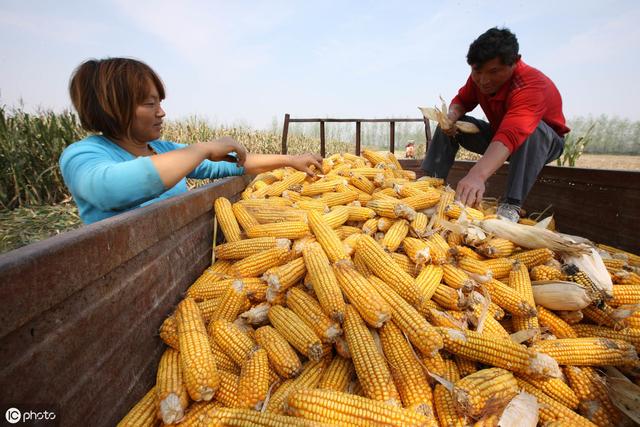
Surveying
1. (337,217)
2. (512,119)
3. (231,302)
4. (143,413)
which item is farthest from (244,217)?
(512,119)

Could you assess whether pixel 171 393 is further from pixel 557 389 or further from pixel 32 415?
pixel 557 389

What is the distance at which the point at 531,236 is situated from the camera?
2506 millimetres

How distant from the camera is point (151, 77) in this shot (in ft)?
7.52

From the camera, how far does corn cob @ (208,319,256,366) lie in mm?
1665

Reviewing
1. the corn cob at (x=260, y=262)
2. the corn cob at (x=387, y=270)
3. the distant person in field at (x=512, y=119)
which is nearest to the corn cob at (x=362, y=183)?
the distant person in field at (x=512, y=119)

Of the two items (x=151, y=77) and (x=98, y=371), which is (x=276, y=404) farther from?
(x=151, y=77)

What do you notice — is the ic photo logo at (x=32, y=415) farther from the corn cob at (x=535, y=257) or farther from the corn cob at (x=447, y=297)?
the corn cob at (x=535, y=257)

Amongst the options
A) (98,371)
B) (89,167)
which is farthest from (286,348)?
(89,167)

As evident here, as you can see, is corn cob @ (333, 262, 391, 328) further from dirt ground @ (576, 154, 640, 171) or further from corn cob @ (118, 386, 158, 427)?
dirt ground @ (576, 154, 640, 171)

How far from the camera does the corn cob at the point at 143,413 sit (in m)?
1.33

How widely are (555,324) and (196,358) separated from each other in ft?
Result: 6.91

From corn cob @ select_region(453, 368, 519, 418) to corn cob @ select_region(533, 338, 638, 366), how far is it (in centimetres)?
40

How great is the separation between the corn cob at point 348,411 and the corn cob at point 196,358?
0.39 meters

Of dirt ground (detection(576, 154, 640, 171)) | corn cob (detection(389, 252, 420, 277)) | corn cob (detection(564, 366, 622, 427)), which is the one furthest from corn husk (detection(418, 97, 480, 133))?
dirt ground (detection(576, 154, 640, 171))
